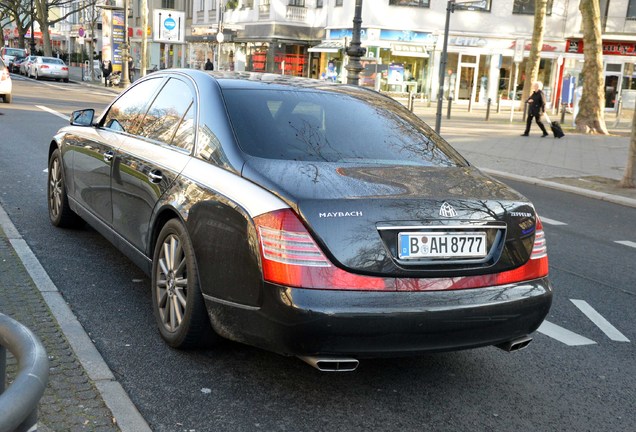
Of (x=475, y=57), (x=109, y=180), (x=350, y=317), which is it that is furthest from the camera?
(x=475, y=57)

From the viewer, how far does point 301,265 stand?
315 centimetres

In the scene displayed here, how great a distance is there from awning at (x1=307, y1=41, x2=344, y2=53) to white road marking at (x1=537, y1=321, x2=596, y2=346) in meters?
35.9

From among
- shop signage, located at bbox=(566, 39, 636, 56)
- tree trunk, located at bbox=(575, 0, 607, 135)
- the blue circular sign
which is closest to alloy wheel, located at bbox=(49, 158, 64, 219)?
tree trunk, located at bbox=(575, 0, 607, 135)

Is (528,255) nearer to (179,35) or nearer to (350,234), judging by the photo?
(350,234)

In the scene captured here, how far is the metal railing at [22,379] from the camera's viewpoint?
1217 mm

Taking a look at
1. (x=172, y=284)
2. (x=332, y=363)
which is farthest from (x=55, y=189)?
(x=332, y=363)

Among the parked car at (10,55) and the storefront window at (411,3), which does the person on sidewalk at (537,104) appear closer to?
the storefront window at (411,3)

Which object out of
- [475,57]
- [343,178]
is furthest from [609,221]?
[475,57]

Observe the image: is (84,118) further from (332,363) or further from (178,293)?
(332,363)

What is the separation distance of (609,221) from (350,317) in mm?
7581

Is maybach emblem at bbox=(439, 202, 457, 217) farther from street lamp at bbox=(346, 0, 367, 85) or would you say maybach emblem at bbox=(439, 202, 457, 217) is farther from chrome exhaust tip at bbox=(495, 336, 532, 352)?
street lamp at bbox=(346, 0, 367, 85)

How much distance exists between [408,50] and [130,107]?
3572 cm

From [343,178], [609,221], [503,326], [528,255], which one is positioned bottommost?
[609,221]

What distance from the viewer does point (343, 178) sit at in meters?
3.50
